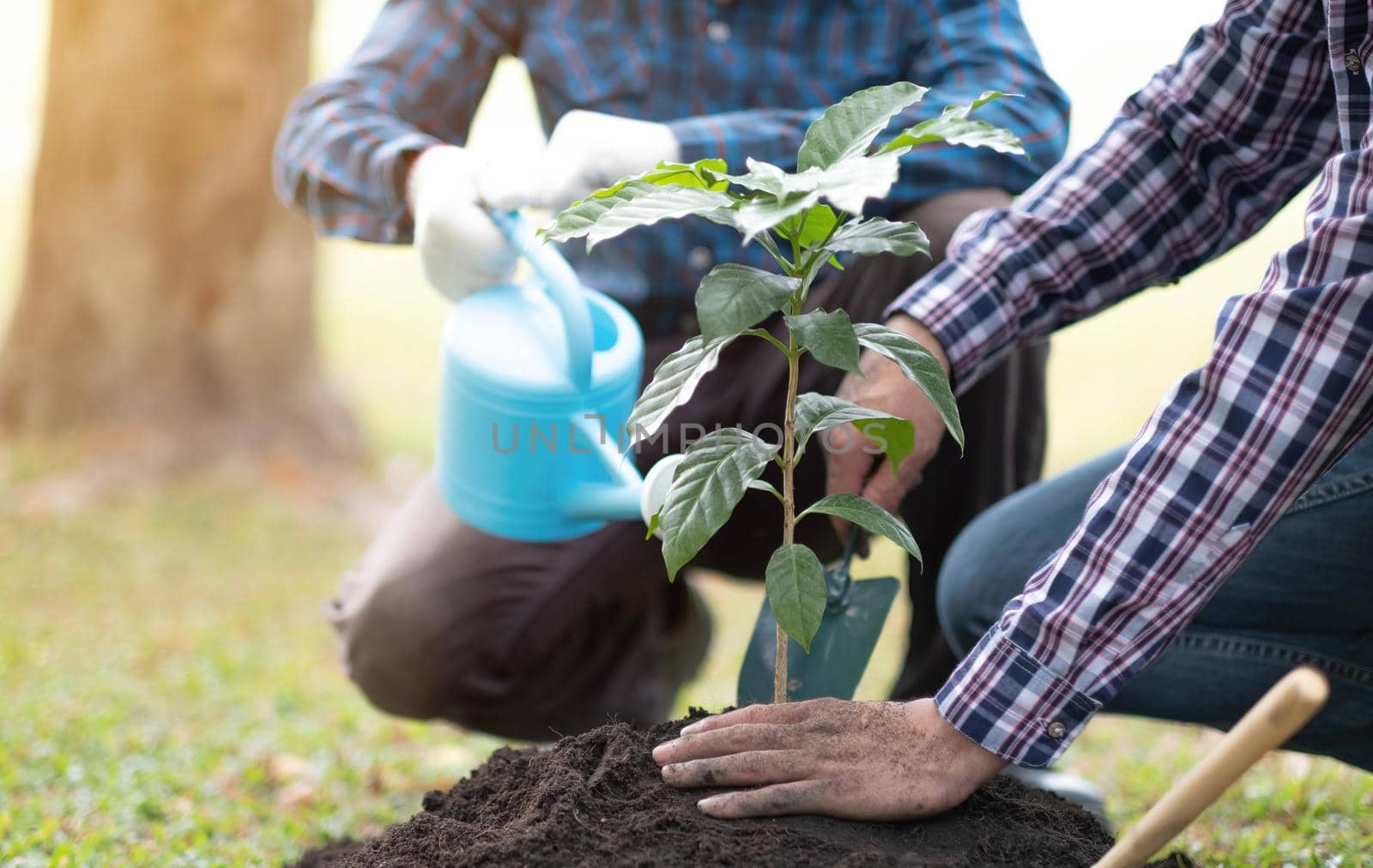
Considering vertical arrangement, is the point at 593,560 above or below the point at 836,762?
below

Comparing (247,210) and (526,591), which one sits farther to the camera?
(247,210)

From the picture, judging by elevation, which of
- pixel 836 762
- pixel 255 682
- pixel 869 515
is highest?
pixel 869 515

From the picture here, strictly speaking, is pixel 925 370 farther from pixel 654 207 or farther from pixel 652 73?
pixel 652 73

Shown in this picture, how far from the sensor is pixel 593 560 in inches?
73.3

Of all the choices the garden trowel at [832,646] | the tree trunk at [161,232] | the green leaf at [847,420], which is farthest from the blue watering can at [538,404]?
the tree trunk at [161,232]

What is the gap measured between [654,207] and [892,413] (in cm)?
57

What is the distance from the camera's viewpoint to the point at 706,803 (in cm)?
97

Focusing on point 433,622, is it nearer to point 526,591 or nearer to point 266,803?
point 526,591

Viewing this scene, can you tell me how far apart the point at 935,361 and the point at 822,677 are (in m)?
0.41

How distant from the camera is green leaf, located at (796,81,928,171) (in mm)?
965

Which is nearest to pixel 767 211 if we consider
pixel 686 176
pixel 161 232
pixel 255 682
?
pixel 686 176

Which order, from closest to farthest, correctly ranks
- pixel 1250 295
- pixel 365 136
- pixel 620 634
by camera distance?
pixel 1250 295 → pixel 365 136 → pixel 620 634

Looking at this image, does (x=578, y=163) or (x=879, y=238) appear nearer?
(x=879, y=238)

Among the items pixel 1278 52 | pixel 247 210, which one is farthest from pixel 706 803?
pixel 247 210
